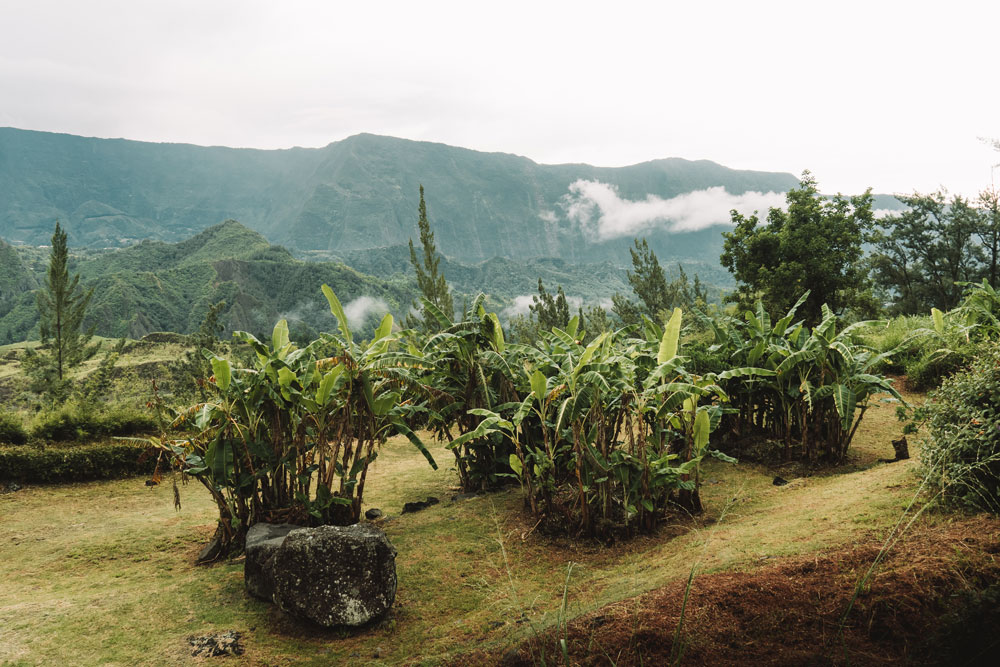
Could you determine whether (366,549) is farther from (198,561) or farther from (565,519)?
(198,561)

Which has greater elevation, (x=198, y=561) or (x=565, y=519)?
(x=565, y=519)

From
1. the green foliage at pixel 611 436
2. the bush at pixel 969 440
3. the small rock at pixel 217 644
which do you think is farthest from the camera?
the green foliage at pixel 611 436

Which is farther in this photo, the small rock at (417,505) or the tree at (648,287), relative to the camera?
the tree at (648,287)

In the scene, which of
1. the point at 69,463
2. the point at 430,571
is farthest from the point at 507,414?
the point at 69,463

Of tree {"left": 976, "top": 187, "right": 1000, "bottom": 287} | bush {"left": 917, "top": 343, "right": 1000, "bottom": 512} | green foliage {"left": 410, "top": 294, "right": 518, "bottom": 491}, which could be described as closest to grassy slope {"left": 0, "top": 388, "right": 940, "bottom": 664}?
bush {"left": 917, "top": 343, "right": 1000, "bottom": 512}

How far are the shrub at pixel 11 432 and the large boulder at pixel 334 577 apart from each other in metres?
8.20

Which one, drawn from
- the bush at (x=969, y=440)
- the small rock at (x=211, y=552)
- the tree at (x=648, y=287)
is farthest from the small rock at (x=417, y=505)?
the tree at (x=648, y=287)

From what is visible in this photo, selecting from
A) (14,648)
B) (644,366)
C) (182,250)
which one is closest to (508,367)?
(644,366)

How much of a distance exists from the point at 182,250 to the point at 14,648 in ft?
458

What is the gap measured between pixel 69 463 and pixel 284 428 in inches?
244

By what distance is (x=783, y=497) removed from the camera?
4.86 metres

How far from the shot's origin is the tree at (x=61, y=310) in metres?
16.6

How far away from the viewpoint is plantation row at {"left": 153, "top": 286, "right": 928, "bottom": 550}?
14.4 ft

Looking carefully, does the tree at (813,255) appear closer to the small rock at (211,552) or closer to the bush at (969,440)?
the bush at (969,440)
